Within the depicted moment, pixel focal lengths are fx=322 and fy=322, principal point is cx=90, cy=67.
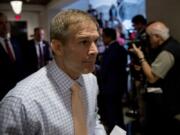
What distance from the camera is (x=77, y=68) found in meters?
1.20

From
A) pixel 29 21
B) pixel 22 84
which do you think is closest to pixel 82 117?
pixel 22 84

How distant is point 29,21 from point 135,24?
6.98 meters

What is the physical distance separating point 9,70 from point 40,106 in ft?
8.16

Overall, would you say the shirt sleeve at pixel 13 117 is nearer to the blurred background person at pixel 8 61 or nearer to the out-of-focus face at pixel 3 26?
the blurred background person at pixel 8 61

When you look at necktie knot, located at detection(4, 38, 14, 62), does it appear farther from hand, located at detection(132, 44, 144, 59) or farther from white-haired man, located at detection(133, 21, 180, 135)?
white-haired man, located at detection(133, 21, 180, 135)

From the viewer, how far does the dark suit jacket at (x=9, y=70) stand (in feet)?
11.1

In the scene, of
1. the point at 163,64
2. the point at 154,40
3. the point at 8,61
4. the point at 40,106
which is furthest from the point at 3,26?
the point at 40,106

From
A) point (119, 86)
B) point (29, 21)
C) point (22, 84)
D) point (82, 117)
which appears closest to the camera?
point (22, 84)

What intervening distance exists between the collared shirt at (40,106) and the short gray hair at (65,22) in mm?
112

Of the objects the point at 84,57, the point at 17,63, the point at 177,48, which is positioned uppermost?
the point at 84,57

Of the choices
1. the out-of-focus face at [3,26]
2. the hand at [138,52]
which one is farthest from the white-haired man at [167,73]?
the out-of-focus face at [3,26]

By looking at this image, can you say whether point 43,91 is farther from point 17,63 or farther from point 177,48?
point 17,63

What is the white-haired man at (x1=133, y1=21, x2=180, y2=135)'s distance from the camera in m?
2.96

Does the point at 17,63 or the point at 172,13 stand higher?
the point at 172,13
